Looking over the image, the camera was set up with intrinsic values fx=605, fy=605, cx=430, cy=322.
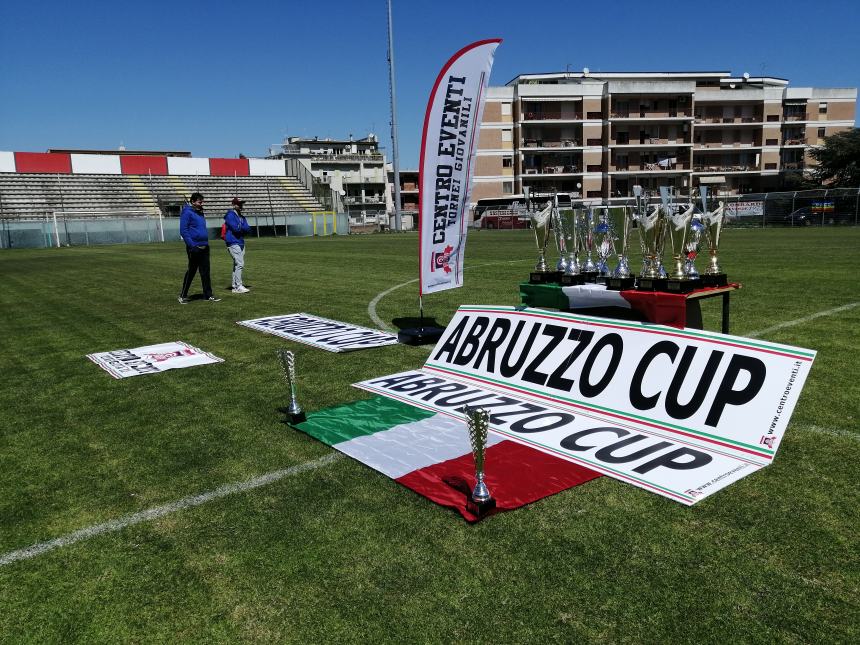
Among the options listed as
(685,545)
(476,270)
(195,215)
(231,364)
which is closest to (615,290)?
(685,545)

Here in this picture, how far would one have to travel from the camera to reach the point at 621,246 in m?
5.99

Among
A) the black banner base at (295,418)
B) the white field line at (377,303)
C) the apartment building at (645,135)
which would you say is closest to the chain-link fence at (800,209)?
the white field line at (377,303)

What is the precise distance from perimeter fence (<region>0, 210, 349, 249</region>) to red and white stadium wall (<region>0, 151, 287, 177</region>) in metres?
7.13

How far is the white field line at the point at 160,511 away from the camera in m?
2.92

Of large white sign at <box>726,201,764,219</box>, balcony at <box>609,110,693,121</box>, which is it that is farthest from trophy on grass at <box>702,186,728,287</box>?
balcony at <box>609,110,693,121</box>

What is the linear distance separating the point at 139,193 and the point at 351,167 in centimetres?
5147

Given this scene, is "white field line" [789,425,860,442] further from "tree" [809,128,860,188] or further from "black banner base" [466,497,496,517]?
"tree" [809,128,860,188]

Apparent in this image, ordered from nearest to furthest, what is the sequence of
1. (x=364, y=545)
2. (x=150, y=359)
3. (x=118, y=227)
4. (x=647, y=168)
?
(x=364, y=545)
(x=150, y=359)
(x=118, y=227)
(x=647, y=168)

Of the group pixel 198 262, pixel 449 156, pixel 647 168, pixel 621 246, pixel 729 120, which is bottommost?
pixel 198 262

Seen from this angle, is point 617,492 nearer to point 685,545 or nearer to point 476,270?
point 685,545

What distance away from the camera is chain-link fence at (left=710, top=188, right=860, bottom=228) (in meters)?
32.3

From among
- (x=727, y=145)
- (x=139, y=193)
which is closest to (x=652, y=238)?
(x=139, y=193)

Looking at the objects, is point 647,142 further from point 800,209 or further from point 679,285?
point 679,285

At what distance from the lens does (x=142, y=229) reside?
44.6 m
